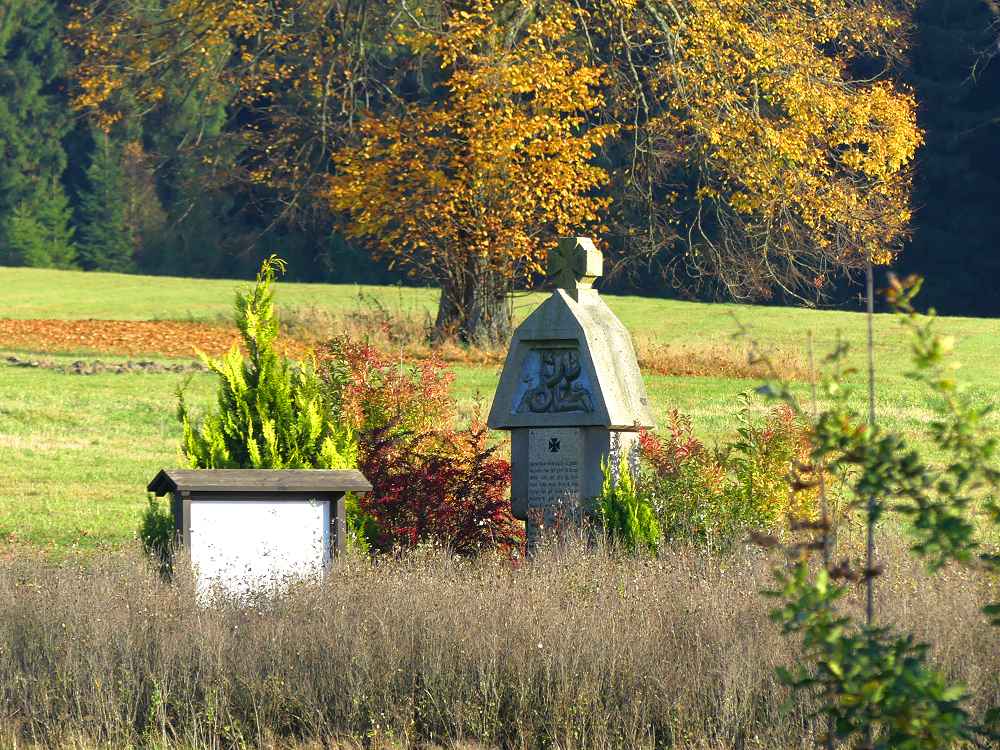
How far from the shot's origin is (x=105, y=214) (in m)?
55.6

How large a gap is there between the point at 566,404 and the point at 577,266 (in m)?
1.14

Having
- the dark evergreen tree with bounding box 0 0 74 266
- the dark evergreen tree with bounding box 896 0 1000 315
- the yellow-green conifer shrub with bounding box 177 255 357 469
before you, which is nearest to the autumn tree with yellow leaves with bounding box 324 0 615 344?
the yellow-green conifer shrub with bounding box 177 255 357 469

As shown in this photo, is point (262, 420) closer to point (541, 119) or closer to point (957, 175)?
point (541, 119)

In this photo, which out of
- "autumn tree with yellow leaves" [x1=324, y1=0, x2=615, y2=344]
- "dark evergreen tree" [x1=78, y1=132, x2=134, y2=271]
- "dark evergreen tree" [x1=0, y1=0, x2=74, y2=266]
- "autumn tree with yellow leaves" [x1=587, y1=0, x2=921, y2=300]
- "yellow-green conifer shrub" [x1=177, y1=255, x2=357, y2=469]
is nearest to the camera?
"yellow-green conifer shrub" [x1=177, y1=255, x2=357, y2=469]

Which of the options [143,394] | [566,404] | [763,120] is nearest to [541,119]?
[763,120]

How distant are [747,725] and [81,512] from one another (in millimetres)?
8173

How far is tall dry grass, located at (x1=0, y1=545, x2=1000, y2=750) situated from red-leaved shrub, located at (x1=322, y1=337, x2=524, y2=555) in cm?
275

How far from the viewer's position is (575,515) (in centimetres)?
1153

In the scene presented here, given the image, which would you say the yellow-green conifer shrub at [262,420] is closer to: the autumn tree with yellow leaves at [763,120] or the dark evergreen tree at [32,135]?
the autumn tree with yellow leaves at [763,120]

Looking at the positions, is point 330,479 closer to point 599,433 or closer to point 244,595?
point 244,595

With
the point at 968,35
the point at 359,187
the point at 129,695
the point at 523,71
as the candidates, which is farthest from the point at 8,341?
the point at 968,35

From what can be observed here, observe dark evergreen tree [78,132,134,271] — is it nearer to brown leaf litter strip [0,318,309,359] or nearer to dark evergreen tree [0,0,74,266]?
dark evergreen tree [0,0,74,266]

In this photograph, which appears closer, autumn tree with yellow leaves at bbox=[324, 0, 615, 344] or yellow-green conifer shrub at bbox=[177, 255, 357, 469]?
yellow-green conifer shrub at bbox=[177, 255, 357, 469]

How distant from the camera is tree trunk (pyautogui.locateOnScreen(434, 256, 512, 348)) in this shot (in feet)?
84.7
